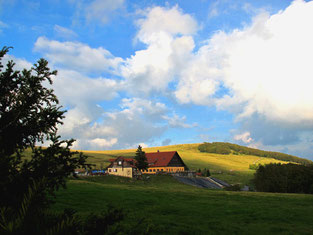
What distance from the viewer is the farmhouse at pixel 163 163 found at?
109812mm

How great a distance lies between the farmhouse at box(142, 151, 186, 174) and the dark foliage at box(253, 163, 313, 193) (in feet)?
154

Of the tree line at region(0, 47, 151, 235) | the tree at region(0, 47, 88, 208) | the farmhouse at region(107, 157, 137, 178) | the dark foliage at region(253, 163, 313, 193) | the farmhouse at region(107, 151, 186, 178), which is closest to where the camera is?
the tree line at region(0, 47, 151, 235)

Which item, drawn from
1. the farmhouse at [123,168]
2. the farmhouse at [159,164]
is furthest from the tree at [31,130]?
the farmhouse at [159,164]

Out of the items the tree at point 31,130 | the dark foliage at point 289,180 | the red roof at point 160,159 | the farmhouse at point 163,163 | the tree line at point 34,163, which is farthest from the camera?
the red roof at point 160,159

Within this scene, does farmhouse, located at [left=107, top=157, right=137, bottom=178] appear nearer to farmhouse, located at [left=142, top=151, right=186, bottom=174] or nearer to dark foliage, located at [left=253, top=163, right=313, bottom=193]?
farmhouse, located at [left=142, top=151, right=186, bottom=174]

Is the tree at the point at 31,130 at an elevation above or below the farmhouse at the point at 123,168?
above

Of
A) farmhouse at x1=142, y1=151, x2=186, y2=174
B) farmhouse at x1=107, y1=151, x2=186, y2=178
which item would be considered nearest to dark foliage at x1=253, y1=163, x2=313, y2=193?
farmhouse at x1=107, y1=151, x2=186, y2=178

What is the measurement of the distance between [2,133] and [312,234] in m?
18.7

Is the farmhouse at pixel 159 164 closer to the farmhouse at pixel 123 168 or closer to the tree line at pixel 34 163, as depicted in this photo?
the farmhouse at pixel 123 168

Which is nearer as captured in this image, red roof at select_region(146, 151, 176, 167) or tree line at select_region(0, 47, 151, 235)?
tree line at select_region(0, 47, 151, 235)

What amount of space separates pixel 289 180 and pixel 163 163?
55079 millimetres

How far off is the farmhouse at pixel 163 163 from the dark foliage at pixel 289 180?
154ft

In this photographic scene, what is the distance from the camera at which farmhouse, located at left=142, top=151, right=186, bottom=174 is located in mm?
109812

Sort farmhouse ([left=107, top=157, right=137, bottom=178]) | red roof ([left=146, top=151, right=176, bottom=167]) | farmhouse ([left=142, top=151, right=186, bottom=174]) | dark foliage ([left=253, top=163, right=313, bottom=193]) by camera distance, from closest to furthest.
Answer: dark foliage ([left=253, top=163, right=313, bottom=193])
farmhouse ([left=107, top=157, right=137, bottom=178])
farmhouse ([left=142, top=151, right=186, bottom=174])
red roof ([left=146, top=151, right=176, bottom=167])
